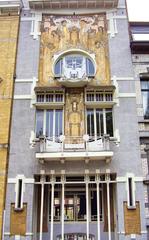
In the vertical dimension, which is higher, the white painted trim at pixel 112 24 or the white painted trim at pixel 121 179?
the white painted trim at pixel 112 24

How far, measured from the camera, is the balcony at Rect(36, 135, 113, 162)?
1443 centimetres

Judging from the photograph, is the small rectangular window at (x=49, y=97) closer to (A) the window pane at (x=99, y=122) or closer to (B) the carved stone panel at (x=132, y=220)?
(A) the window pane at (x=99, y=122)

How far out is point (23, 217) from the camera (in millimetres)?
14086

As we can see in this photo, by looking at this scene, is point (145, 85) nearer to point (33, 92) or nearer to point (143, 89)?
point (143, 89)

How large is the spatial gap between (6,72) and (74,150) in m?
5.73

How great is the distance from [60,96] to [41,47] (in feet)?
10.8

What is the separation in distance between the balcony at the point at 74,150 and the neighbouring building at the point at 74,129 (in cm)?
5

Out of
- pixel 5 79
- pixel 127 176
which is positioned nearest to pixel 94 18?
pixel 5 79

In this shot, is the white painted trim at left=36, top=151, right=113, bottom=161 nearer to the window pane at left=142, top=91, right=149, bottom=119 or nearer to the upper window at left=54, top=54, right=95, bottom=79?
the window pane at left=142, top=91, right=149, bottom=119

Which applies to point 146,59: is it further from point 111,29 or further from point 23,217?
point 23,217

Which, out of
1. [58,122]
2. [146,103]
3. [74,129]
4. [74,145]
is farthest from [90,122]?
[146,103]

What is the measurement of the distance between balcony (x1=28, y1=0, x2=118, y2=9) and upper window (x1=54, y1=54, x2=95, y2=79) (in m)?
3.24

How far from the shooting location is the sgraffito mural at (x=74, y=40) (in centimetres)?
1692

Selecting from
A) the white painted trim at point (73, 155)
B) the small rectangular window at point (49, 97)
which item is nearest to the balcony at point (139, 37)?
the small rectangular window at point (49, 97)
